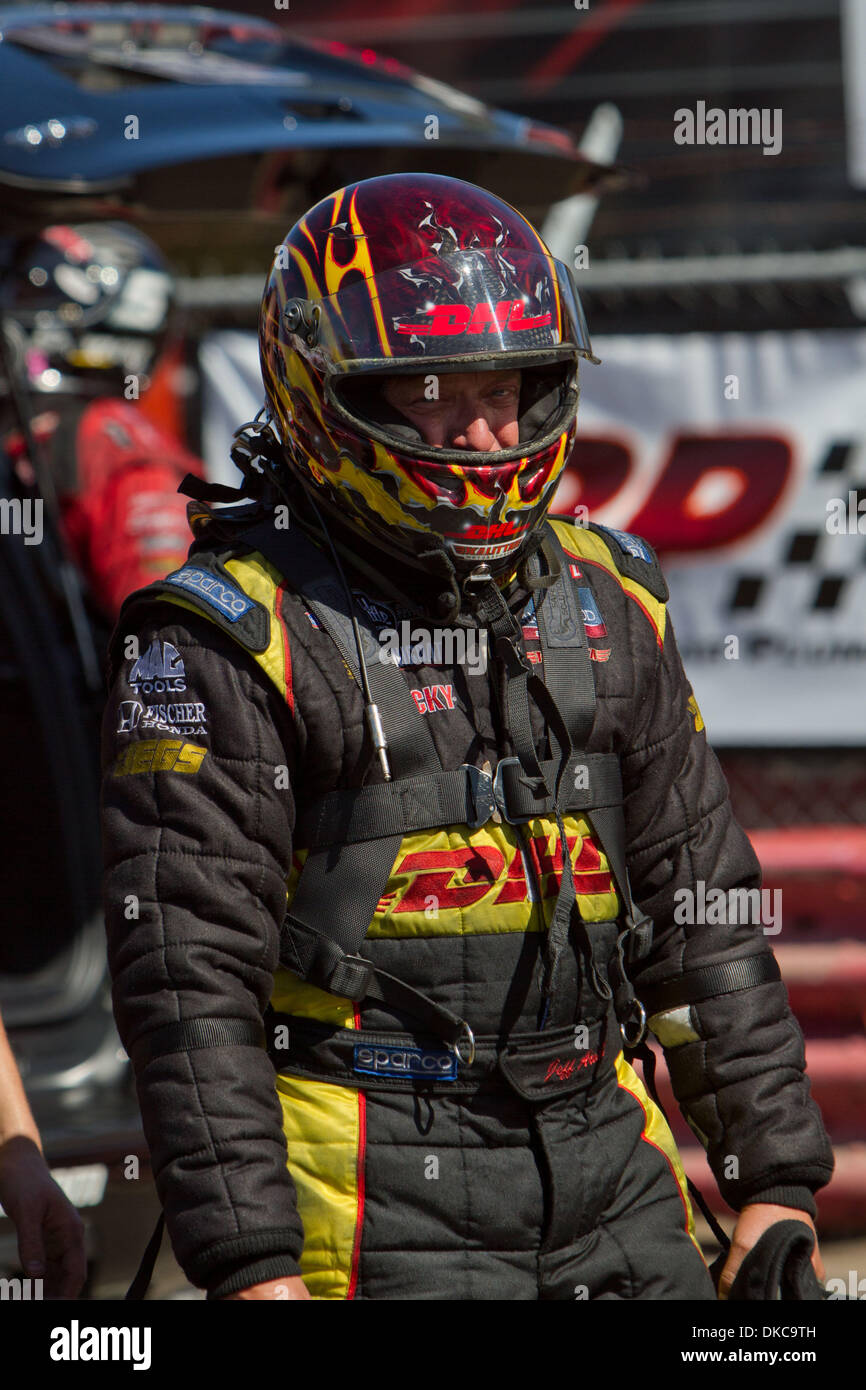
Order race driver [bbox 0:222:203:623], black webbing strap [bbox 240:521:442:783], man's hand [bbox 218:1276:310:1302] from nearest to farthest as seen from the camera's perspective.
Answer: man's hand [bbox 218:1276:310:1302]
black webbing strap [bbox 240:521:442:783]
race driver [bbox 0:222:203:623]

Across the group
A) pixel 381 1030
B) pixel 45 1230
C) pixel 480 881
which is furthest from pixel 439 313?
pixel 45 1230

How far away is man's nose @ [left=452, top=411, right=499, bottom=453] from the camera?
205 cm

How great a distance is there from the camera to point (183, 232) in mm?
4410

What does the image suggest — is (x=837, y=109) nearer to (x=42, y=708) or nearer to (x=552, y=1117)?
(x=42, y=708)

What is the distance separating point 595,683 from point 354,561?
0.36 metres

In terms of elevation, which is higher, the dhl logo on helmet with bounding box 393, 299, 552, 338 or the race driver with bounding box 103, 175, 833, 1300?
the dhl logo on helmet with bounding box 393, 299, 552, 338

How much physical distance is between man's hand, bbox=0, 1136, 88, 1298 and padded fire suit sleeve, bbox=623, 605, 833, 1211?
82 centimetres

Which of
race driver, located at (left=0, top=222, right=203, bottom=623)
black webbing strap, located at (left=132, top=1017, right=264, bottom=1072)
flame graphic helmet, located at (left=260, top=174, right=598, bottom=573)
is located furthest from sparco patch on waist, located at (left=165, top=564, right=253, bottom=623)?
race driver, located at (left=0, top=222, right=203, bottom=623)

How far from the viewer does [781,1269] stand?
6.52 feet

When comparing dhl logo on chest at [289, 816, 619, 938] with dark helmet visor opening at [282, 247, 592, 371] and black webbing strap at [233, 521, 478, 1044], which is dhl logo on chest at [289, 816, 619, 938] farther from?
dark helmet visor opening at [282, 247, 592, 371]

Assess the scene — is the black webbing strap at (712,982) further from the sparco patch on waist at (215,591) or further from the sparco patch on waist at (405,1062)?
the sparco patch on waist at (215,591)

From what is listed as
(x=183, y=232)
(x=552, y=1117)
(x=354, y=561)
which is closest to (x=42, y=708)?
(x=183, y=232)

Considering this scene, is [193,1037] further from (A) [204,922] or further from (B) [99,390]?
(B) [99,390]

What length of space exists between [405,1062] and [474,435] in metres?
0.79
